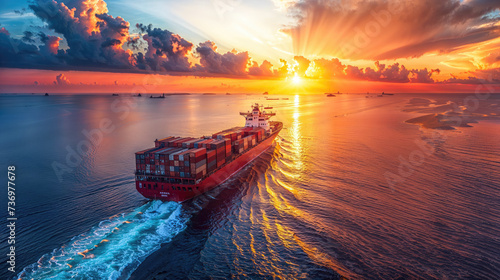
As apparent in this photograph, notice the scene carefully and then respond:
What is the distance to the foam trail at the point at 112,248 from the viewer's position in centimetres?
1733

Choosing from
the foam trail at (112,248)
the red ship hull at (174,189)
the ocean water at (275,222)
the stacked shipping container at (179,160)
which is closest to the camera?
the foam trail at (112,248)

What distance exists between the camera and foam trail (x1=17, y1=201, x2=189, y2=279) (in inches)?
682

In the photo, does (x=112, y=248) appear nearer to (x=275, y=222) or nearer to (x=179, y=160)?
(x=179, y=160)

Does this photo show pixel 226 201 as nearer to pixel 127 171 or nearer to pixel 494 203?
pixel 127 171

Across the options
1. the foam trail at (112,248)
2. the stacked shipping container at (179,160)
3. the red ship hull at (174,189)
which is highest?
the stacked shipping container at (179,160)

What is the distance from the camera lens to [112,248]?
1988 cm

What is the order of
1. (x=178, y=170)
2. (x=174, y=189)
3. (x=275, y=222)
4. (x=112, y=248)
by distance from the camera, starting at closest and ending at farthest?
1. (x=112, y=248)
2. (x=275, y=222)
3. (x=174, y=189)
4. (x=178, y=170)

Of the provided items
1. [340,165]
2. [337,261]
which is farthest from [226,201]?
[340,165]

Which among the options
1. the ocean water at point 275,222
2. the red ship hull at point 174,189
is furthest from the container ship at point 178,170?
the ocean water at point 275,222

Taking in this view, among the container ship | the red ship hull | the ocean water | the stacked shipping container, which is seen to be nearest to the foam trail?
the ocean water

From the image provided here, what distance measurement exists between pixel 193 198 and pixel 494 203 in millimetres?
32003

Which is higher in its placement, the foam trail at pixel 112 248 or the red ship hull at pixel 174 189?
the red ship hull at pixel 174 189

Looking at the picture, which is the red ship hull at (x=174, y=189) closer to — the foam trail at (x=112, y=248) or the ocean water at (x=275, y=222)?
the ocean water at (x=275, y=222)

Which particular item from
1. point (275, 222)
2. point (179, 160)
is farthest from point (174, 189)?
point (275, 222)
